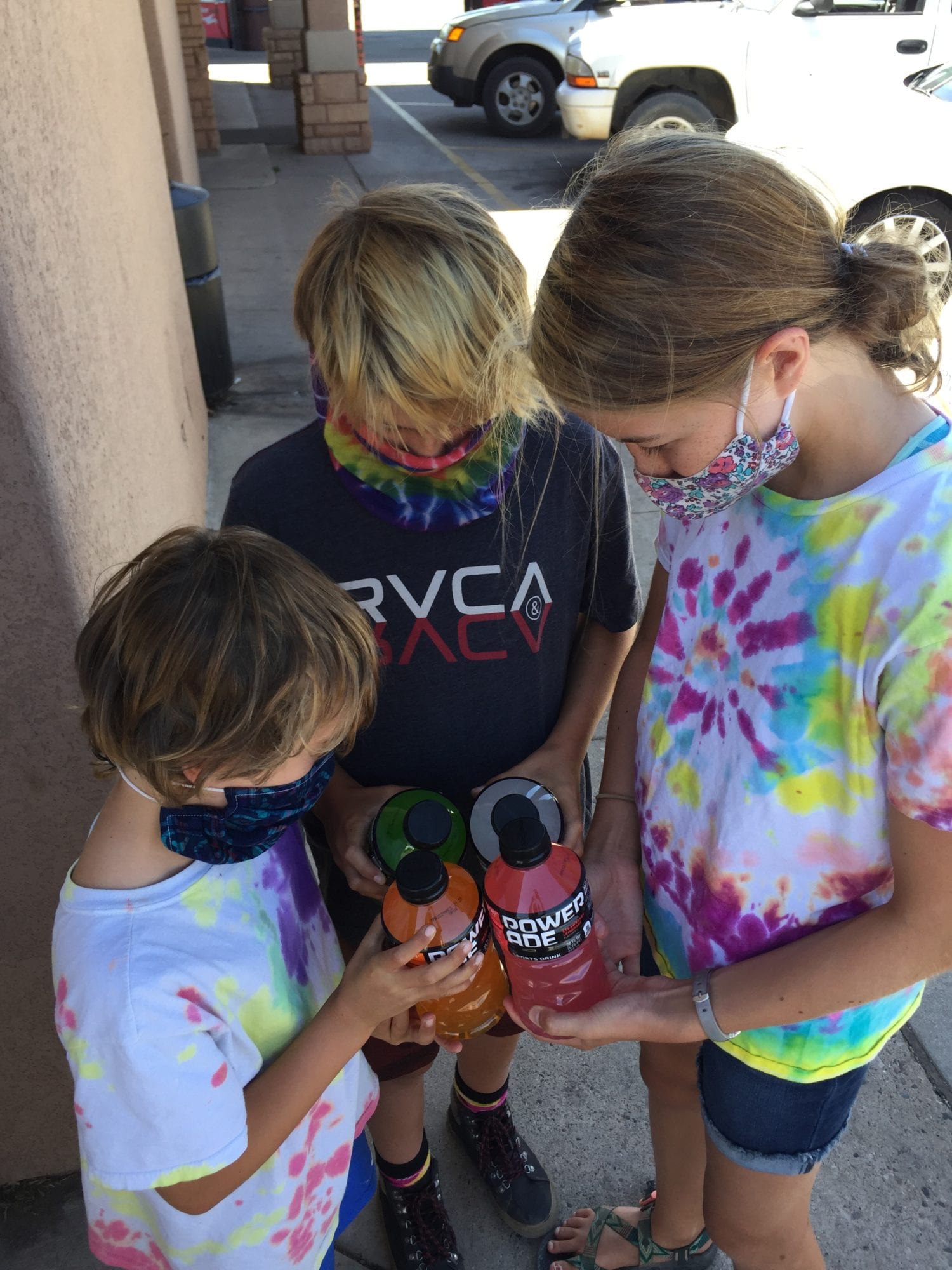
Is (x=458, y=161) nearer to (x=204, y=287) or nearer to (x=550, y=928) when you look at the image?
(x=204, y=287)

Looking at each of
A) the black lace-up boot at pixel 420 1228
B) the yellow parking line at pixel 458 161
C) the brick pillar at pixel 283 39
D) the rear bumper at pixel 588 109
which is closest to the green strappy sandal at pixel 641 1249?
the black lace-up boot at pixel 420 1228

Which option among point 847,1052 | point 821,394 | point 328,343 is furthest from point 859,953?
point 328,343

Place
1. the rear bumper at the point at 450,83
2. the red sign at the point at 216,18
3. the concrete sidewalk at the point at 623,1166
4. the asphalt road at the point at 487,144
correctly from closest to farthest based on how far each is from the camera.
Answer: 1. the concrete sidewalk at the point at 623,1166
2. the asphalt road at the point at 487,144
3. the rear bumper at the point at 450,83
4. the red sign at the point at 216,18

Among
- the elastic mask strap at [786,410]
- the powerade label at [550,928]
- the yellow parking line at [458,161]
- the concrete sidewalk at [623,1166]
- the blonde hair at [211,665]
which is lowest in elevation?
the concrete sidewalk at [623,1166]

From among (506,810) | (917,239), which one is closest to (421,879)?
(506,810)

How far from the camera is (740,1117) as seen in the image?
1516mm

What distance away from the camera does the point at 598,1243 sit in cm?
212

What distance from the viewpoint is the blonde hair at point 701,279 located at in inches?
45.3

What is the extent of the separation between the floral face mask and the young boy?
0.46 m

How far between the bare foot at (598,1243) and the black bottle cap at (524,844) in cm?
119

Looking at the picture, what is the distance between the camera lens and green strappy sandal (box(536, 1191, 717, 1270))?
208 centimetres

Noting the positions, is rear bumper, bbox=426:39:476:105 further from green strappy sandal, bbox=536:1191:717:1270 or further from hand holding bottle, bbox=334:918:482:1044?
hand holding bottle, bbox=334:918:482:1044

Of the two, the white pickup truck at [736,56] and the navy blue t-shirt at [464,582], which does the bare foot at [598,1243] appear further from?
the white pickup truck at [736,56]

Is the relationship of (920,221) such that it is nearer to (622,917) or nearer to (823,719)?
(823,719)
